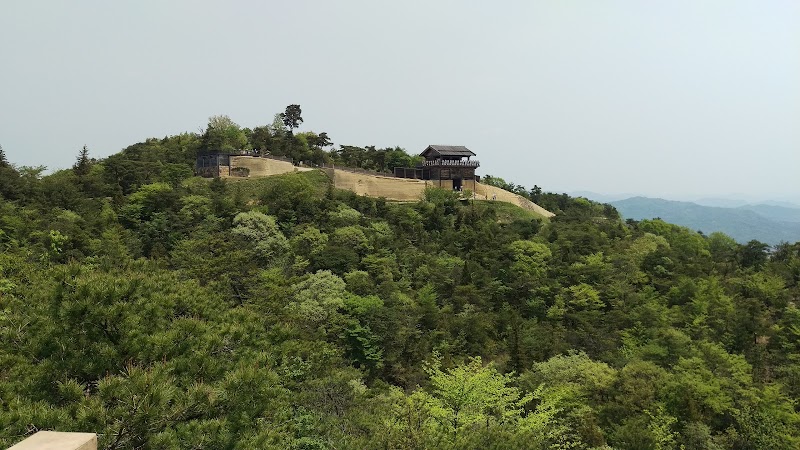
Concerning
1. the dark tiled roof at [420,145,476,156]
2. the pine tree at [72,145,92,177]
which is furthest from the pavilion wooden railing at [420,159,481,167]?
the pine tree at [72,145,92,177]

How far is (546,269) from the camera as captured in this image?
100 ft

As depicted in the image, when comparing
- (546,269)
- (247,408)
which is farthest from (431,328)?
(247,408)

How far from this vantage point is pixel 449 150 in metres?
44.2

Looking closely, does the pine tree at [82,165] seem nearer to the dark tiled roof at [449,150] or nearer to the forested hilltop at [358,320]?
the forested hilltop at [358,320]

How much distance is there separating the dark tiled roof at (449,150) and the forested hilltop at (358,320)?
5029 millimetres

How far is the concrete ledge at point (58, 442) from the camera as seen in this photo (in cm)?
364

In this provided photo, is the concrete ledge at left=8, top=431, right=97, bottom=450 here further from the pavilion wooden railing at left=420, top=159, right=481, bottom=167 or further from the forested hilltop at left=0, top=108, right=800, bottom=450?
the pavilion wooden railing at left=420, top=159, right=481, bottom=167

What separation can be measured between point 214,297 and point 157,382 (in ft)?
24.2

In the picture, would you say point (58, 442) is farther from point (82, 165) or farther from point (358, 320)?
point (82, 165)

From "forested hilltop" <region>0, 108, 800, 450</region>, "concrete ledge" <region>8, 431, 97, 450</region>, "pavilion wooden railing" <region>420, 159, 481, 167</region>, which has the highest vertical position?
"pavilion wooden railing" <region>420, 159, 481, 167</region>

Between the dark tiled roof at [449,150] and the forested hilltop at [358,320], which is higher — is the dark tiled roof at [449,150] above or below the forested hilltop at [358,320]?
above

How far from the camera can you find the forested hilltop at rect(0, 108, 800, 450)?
8555 mm

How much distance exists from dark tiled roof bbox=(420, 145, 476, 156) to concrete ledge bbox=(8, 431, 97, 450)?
40.6 m

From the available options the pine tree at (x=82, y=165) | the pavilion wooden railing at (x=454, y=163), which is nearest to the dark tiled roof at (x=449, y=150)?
the pavilion wooden railing at (x=454, y=163)
